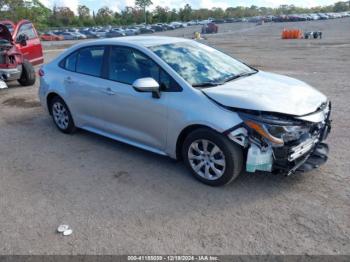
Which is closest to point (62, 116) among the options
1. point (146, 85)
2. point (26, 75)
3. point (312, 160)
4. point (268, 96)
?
point (146, 85)

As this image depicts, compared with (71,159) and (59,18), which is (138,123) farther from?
(59,18)

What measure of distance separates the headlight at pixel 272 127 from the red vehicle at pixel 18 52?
27.4ft

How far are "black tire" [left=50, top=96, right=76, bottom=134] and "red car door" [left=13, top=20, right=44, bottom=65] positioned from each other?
6.32 m

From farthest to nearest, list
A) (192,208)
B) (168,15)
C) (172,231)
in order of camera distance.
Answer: (168,15), (192,208), (172,231)

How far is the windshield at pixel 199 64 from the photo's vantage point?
4281 millimetres

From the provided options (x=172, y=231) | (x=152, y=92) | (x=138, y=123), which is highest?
(x=152, y=92)

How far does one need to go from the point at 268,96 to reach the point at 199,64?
3.70 feet

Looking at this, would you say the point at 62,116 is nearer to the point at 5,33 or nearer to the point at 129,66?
A: the point at 129,66

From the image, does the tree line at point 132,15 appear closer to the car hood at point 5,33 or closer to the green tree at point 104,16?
the green tree at point 104,16

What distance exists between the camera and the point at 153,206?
370cm

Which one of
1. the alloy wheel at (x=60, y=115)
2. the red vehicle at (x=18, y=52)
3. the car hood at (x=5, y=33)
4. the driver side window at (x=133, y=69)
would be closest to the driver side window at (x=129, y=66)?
the driver side window at (x=133, y=69)

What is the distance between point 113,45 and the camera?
193 inches

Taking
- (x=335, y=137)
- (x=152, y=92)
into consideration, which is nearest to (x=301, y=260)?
(x=152, y=92)

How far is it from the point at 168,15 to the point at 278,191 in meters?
115
